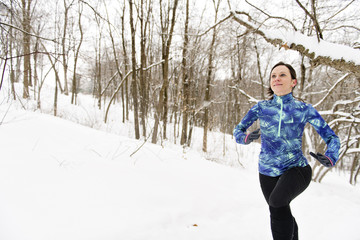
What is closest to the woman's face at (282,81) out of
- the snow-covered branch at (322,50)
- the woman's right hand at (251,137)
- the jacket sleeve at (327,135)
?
the jacket sleeve at (327,135)

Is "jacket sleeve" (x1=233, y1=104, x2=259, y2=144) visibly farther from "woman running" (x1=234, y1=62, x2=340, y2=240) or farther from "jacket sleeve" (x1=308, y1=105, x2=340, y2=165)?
"jacket sleeve" (x1=308, y1=105, x2=340, y2=165)

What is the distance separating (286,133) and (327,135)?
0.94 feet

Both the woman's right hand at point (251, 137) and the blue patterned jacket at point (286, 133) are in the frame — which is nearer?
the blue patterned jacket at point (286, 133)

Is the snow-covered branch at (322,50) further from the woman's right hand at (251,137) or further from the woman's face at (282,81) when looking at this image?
the woman's right hand at (251,137)

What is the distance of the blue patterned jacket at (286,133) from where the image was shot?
5.05 ft

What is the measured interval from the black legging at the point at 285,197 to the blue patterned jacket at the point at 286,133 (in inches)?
2.9

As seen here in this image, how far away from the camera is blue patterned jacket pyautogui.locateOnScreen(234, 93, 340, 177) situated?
1.54 meters

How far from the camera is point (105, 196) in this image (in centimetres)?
201

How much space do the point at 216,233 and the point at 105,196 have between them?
1189 mm

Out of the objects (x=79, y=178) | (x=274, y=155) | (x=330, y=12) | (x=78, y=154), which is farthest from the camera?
(x=330, y=12)

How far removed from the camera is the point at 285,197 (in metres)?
1.44

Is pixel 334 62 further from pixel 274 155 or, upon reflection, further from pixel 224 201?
pixel 224 201

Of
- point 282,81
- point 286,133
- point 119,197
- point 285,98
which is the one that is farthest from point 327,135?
point 119,197

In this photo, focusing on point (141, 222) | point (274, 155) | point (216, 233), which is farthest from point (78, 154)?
point (274, 155)
